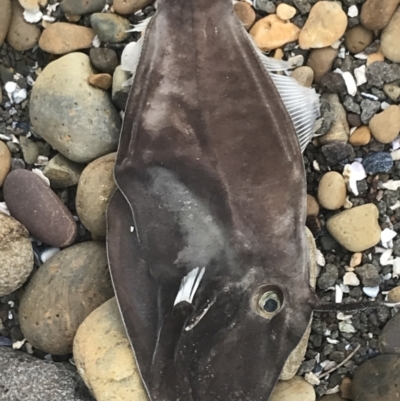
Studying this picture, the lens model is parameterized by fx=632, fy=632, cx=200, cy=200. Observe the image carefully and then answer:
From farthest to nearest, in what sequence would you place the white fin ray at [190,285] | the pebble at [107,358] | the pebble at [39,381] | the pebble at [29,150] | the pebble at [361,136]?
the pebble at [29,150] → the pebble at [361,136] → the pebble at [39,381] → the pebble at [107,358] → the white fin ray at [190,285]

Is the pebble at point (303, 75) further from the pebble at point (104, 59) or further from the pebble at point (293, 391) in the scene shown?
the pebble at point (293, 391)

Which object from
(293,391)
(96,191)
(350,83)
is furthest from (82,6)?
(293,391)

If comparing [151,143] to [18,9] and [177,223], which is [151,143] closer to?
[177,223]

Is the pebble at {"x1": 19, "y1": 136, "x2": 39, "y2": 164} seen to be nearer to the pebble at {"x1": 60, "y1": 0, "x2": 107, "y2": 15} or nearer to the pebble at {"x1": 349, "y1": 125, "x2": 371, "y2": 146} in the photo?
the pebble at {"x1": 60, "y1": 0, "x2": 107, "y2": 15}

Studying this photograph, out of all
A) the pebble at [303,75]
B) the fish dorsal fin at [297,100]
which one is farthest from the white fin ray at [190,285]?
the pebble at [303,75]

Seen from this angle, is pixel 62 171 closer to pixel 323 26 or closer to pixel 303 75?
pixel 303 75

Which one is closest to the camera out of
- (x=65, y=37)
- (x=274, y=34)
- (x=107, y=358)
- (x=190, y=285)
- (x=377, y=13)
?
(x=190, y=285)

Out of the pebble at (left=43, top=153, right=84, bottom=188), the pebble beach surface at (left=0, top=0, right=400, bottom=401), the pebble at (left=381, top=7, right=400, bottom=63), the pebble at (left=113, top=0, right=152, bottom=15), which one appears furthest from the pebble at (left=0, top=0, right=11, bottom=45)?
the pebble at (left=381, top=7, right=400, bottom=63)
